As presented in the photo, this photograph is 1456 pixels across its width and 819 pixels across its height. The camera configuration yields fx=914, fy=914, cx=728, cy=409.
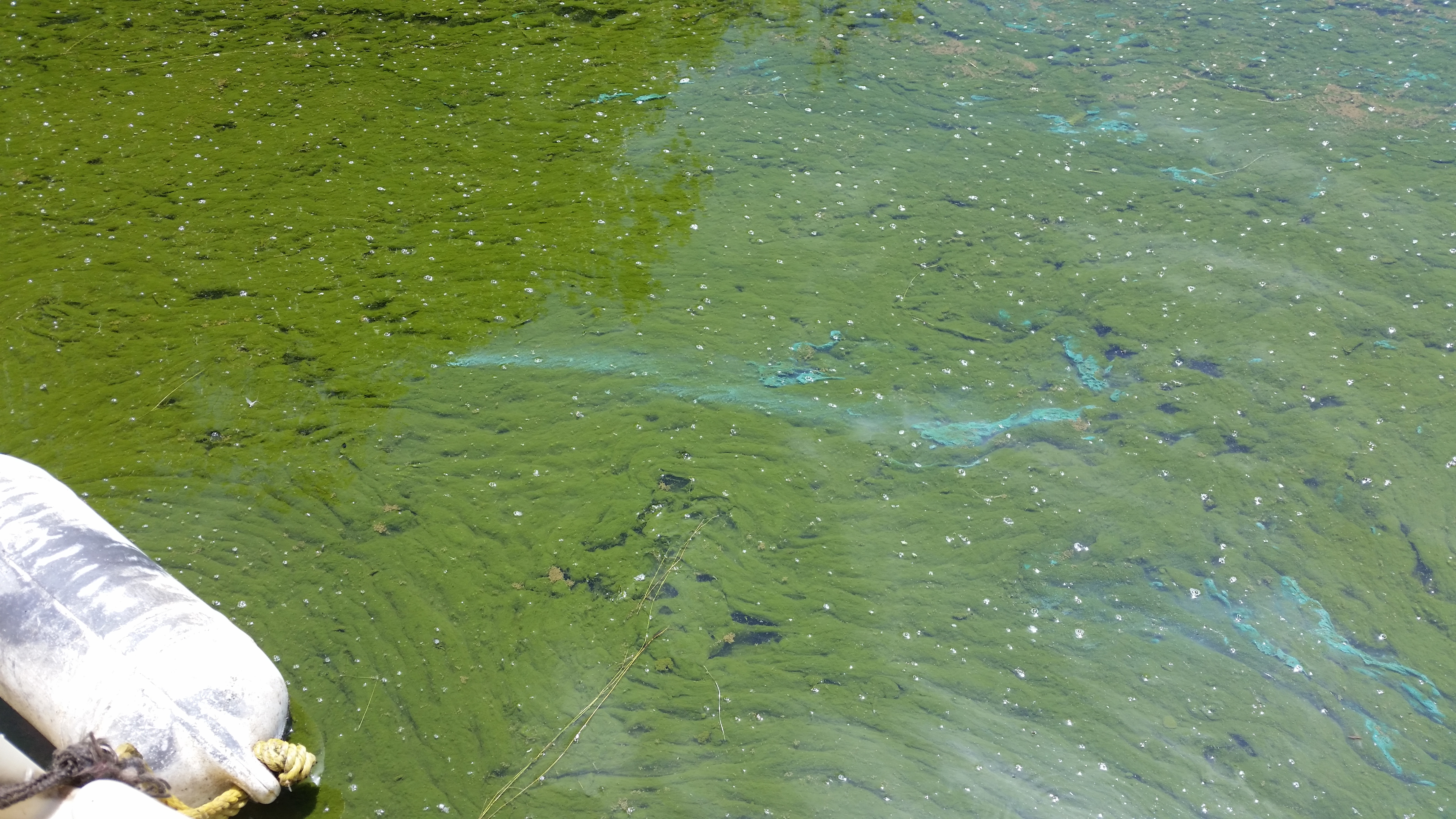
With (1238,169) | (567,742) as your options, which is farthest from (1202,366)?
(567,742)

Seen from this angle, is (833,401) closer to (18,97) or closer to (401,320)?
(401,320)

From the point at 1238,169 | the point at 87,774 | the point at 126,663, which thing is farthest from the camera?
the point at 1238,169

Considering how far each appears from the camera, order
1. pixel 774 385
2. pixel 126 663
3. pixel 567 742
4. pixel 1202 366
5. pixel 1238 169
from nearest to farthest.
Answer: pixel 126 663 → pixel 567 742 → pixel 774 385 → pixel 1202 366 → pixel 1238 169

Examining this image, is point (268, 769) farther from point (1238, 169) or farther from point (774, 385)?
point (1238, 169)

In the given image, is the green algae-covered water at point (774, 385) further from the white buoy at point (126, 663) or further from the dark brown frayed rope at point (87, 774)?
the dark brown frayed rope at point (87, 774)

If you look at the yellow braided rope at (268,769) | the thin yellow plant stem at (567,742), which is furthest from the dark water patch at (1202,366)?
the yellow braided rope at (268,769)
